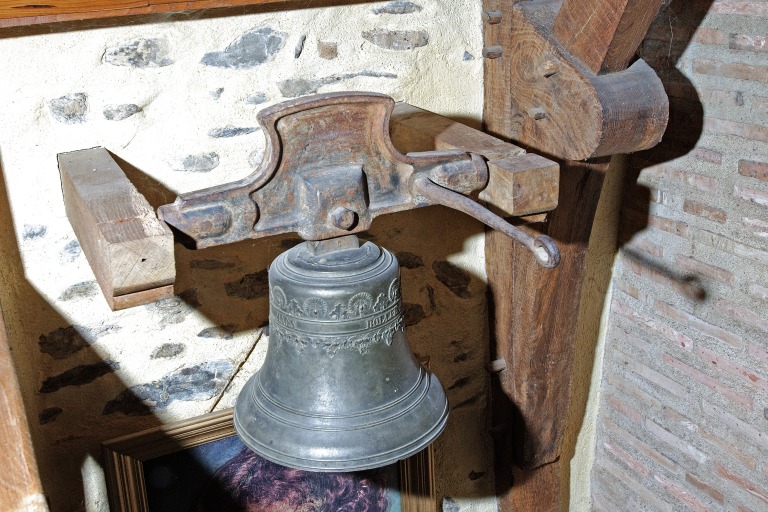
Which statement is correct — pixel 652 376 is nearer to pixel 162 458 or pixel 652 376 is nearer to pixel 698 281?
pixel 698 281

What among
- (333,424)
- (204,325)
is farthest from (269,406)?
(204,325)

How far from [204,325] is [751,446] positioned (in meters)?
1.52

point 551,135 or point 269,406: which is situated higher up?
point 551,135

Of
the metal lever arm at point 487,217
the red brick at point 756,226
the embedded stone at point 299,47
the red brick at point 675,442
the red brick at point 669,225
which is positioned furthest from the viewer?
the red brick at point 675,442

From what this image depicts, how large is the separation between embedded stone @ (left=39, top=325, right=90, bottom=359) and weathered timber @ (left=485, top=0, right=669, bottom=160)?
1126 mm

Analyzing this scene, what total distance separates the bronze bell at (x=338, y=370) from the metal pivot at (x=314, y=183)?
3.1 inches

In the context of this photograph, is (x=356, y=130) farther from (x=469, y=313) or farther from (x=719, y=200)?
(x=719, y=200)

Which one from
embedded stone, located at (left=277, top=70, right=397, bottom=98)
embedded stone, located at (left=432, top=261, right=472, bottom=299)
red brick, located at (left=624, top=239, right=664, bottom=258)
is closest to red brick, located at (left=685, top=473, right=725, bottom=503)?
red brick, located at (left=624, top=239, right=664, bottom=258)

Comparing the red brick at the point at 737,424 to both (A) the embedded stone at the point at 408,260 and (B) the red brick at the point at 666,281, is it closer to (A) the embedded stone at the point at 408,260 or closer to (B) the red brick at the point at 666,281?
(B) the red brick at the point at 666,281

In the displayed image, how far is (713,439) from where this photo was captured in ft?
7.99

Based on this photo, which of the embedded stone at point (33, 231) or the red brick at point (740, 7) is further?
the red brick at point (740, 7)

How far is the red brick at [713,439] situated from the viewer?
2346 mm

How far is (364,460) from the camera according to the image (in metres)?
1.47

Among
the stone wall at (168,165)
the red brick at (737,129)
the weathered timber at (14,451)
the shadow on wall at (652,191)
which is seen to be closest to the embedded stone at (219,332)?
the stone wall at (168,165)
